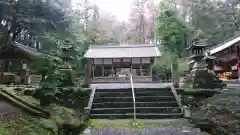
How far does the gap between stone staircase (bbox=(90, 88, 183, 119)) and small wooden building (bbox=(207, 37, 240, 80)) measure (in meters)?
12.8

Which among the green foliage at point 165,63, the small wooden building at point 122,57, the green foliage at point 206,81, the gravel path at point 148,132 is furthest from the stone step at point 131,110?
the green foliage at point 165,63

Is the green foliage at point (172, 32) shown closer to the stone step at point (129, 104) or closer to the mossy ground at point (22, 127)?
the stone step at point (129, 104)

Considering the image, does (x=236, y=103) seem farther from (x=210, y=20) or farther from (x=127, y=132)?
(x=210, y=20)

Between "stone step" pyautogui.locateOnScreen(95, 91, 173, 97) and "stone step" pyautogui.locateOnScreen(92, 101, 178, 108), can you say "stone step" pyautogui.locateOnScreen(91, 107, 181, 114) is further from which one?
"stone step" pyautogui.locateOnScreen(95, 91, 173, 97)

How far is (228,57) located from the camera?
2505 cm

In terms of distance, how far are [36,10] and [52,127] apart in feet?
58.4

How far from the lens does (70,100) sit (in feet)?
32.6

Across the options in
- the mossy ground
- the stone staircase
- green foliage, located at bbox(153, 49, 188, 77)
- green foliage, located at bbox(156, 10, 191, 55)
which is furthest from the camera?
green foliage, located at bbox(156, 10, 191, 55)

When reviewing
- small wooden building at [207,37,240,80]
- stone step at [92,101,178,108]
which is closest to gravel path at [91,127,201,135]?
stone step at [92,101,178,108]

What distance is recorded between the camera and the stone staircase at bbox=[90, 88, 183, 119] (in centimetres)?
966

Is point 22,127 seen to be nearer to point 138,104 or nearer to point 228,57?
point 138,104

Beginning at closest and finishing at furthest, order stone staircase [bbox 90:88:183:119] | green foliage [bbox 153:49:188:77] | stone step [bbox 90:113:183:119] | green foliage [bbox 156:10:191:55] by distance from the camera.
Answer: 1. stone step [bbox 90:113:183:119]
2. stone staircase [bbox 90:88:183:119]
3. green foliage [bbox 153:49:188:77]
4. green foliage [bbox 156:10:191:55]

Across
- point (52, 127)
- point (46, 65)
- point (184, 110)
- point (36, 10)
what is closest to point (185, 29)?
point (36, 10)

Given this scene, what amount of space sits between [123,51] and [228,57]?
11.8 metres
